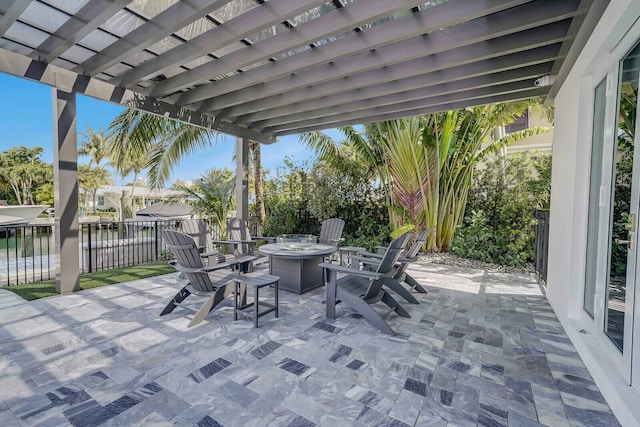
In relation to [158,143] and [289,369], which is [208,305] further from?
[158,143]

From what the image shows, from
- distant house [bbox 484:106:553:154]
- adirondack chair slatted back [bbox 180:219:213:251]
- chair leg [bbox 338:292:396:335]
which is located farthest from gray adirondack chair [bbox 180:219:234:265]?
distant house [bbox 484:106:553:154]

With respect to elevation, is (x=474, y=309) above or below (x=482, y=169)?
below

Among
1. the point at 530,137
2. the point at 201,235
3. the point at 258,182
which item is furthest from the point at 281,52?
the point at 530,137

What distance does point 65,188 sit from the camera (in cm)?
454

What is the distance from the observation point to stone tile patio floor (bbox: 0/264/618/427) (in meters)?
2.03

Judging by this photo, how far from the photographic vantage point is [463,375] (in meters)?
2.52

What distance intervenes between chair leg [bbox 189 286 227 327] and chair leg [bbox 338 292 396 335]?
57.8 inches

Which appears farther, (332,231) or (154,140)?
(154,140)

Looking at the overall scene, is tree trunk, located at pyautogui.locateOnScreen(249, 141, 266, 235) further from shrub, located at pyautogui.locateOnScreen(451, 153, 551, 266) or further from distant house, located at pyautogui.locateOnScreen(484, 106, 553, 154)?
distant house, located at pyautogui.locateOnScreen(484, 106, 553, 154)

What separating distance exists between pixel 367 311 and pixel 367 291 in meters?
0.23

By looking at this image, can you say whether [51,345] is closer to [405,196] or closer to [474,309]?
[474,309]

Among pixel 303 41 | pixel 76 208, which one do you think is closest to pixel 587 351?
pixel 303 41

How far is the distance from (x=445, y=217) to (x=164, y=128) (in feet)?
25.9

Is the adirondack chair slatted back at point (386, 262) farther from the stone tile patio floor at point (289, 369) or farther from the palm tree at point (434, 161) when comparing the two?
the palm tree at point (434, 161)
